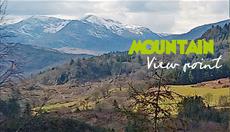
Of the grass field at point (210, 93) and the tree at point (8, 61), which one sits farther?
the grass field at point (210, 93)

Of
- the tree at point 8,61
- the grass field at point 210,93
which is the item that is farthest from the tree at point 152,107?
the grass field at point 210,93

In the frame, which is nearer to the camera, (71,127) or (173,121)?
(173,121)

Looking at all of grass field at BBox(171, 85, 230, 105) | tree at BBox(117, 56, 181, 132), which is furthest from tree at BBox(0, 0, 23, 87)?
grass field at BBox(171, 85, 230, 105)

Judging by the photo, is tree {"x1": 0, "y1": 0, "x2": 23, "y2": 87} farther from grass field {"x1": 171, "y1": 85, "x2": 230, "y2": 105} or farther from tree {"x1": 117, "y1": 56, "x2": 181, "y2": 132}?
grass field {"x1": 171, "y1": 85, "x2": 230, "y2": 105}

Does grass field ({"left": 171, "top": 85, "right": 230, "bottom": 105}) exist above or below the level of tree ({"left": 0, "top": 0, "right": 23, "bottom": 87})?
below

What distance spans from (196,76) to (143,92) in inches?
6576

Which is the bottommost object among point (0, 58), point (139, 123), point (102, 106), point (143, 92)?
point (102, 106)

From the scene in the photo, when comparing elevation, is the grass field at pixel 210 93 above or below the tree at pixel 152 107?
below

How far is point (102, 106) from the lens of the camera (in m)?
117

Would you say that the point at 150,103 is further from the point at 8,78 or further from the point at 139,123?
the point at 8,78

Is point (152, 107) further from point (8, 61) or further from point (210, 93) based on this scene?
point (210, 93)

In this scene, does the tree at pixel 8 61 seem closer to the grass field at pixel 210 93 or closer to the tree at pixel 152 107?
the tree at pixel 152 107

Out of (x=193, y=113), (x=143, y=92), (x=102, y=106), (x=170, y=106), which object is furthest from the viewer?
(x=102, y=106)

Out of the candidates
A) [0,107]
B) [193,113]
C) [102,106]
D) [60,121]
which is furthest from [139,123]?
[102,106]
